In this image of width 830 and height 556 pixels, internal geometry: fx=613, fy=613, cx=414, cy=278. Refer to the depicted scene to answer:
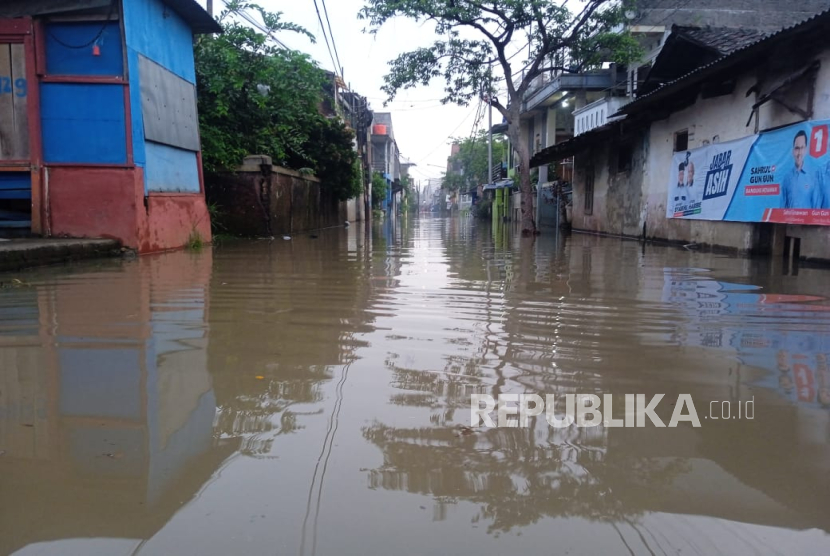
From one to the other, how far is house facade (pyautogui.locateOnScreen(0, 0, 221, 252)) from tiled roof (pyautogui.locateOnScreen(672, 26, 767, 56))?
10.1 m

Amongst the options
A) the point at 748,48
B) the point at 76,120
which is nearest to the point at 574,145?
the point at 748,48

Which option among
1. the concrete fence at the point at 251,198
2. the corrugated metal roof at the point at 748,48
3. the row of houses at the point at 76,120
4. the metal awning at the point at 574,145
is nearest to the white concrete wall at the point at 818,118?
the corrugated metal roof at the point at 748,48

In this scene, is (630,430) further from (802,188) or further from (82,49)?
(82,49)

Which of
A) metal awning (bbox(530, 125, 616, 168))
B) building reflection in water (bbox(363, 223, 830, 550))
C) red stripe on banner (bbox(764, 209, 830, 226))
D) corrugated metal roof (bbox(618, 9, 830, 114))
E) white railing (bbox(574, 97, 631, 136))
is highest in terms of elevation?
white railing (bbox(574, 97, 631, 136))

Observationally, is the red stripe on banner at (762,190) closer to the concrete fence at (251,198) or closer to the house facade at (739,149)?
the house facade at (739,149)

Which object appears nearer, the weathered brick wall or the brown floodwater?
the brown floodwater

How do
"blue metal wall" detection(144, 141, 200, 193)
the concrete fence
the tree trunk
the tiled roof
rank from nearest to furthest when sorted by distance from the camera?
"blue metal wall" detection(144, 141, 200, 193), the tiled roof, the concrete fence, the tree trunk

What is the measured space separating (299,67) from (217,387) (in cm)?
1211

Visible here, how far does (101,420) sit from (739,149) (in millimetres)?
10453

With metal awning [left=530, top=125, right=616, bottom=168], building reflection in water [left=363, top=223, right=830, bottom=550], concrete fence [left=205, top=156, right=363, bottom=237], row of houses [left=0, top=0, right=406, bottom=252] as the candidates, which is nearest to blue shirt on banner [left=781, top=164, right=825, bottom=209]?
building reflection in water [left=363, top=223, right=830, bottom=550]

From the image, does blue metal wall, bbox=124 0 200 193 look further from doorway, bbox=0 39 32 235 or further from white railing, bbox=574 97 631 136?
white railing, bbox=574 97 631 136

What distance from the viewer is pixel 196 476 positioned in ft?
6.35

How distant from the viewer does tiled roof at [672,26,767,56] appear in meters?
11.4

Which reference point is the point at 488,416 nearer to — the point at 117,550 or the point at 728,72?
the point at 117,550
